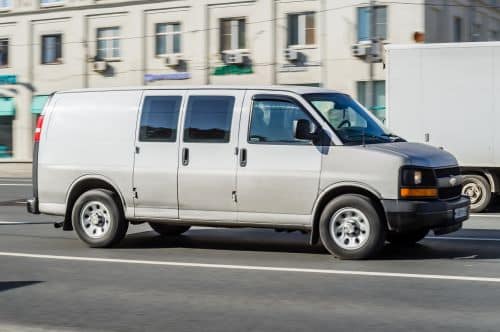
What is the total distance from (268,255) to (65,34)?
32128 millimetres

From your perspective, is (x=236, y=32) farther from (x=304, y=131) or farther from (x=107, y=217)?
(x=304, y=131)

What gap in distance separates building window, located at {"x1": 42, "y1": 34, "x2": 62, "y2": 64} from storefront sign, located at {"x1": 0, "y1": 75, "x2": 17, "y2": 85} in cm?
168

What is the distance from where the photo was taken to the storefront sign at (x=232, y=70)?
35625mm

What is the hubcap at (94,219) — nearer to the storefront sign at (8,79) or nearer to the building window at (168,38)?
the building window at (168,38)

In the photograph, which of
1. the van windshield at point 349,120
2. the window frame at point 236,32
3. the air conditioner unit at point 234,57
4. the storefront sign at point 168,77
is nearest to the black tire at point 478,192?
the van windshield at point 349,120

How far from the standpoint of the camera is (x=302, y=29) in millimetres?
34562

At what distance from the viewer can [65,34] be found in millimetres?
40312

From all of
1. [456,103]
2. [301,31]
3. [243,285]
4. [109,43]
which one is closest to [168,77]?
[109,43]

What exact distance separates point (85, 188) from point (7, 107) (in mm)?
31904

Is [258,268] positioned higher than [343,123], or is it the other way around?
[343,123]

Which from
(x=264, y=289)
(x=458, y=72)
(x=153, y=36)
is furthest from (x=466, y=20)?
(x=264, y=289)

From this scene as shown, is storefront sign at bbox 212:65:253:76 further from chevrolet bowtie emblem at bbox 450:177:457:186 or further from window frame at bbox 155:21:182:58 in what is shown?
chevrolet bowtie emblem at bbox 450:177:457:186

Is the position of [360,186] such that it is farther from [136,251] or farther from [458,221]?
[136,251]

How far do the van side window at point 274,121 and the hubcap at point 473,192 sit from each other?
6.86m
